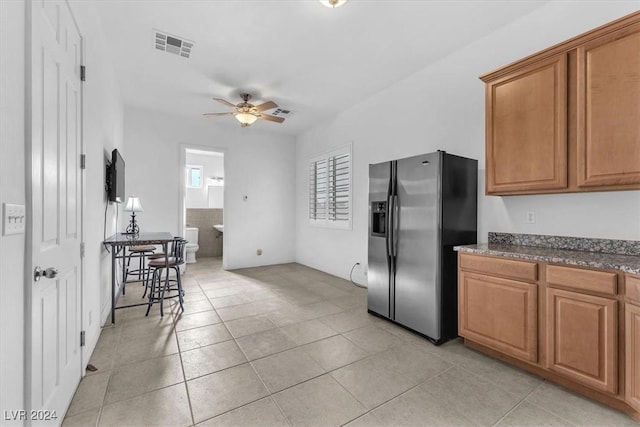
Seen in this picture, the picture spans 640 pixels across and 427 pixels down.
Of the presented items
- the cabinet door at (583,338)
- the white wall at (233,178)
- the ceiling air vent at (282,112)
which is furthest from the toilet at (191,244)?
the cabinet door at (583,338)

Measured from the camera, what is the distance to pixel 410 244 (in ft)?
9.36

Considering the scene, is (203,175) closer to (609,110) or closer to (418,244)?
(418,244)

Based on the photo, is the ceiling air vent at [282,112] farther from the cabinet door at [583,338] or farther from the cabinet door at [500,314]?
the cabinet door at [583,338]

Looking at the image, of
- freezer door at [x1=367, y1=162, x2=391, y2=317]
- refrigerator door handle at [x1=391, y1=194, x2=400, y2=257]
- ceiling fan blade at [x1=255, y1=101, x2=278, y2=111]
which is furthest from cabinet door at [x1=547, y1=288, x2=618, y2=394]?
ceiling fan blade at [x1=255, y1=101, x2=278, y2=111]

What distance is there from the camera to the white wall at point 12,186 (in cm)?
104

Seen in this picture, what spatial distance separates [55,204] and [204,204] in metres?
6.83

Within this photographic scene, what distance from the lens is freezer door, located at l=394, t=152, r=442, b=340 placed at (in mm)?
2617

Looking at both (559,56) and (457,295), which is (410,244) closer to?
(457,295)

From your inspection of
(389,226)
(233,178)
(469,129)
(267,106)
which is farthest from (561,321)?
(233,178)

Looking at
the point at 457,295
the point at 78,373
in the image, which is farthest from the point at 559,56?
the point at 78,373

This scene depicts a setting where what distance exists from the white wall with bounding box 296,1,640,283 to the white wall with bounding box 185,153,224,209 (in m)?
4.12

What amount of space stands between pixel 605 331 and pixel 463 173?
1.57 m

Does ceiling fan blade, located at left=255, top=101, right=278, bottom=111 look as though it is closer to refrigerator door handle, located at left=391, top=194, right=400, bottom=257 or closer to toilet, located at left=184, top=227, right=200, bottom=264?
refrigerator door handle, located at left=391, top=194, right=400, bottom=257

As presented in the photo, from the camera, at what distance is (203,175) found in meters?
8.08
